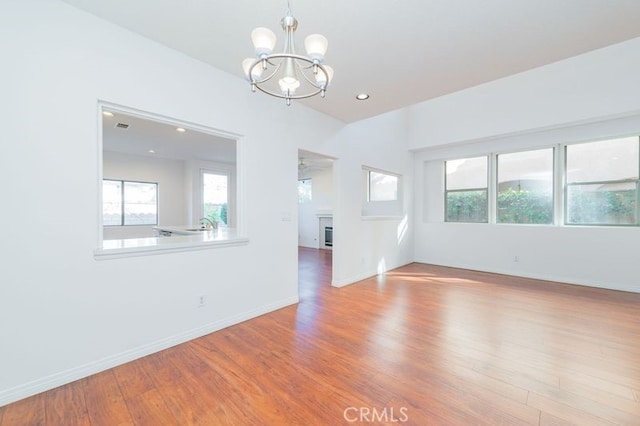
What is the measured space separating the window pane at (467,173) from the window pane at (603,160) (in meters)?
1.34

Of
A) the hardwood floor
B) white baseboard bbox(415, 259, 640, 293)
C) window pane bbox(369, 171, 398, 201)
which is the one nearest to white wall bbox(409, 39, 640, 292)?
white baseboard bbox(415, 259, 640, 293)

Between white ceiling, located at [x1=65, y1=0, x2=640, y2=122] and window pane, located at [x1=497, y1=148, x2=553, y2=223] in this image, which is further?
window pane, located at [x1=497, y1=148, x2=553, y2=223]

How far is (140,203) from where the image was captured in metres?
6.79

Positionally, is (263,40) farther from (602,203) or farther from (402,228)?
(602,203)

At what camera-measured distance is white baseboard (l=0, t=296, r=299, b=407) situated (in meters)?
1.76

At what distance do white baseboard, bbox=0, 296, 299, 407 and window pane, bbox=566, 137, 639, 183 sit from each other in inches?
227

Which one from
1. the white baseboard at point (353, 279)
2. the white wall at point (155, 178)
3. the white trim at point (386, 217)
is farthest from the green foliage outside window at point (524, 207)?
the white wall at point (155, 178)

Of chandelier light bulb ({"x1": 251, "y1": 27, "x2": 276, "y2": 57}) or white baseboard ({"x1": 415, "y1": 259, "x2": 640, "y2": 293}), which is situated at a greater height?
chandelier light bulb ({"x1": 251, "y1": 27, "x2": 276, "y2": 57})

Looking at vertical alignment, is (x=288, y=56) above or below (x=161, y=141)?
below

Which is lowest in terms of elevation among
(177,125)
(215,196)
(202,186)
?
(215,196)

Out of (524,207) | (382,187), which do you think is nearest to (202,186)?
(382,187)

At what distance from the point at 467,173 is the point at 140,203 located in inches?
308

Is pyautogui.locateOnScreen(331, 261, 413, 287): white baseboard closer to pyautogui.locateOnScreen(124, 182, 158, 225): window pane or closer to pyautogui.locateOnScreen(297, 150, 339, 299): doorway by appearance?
pyautogui.locateOnScreen(297, 150, 339, 299): doorway

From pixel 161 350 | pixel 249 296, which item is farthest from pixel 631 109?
pixel 161 350
